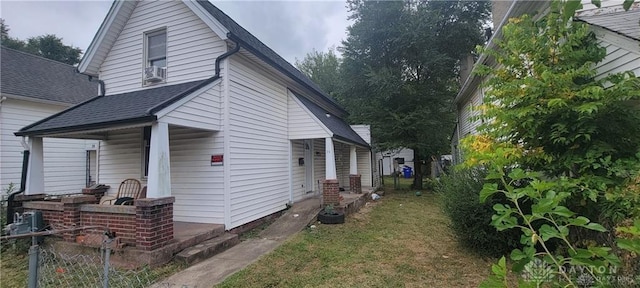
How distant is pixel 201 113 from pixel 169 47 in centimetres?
254

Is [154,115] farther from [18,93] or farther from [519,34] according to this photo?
[18,93]

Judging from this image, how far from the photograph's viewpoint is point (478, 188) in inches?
206

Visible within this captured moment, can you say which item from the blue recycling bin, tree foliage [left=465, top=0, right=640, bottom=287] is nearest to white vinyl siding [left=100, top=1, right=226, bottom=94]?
tree foliage [left=465, top=0, right=640, bottom=287]

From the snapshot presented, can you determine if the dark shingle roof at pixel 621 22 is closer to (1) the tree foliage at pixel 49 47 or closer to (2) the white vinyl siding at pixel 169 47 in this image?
(2) the white vinyl siding at pixel 169 47

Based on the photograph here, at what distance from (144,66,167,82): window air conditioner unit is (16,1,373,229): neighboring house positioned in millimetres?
25

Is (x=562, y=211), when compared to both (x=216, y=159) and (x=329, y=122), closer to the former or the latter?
(x=216, y=159)

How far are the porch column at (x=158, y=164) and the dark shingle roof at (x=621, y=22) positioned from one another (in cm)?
706

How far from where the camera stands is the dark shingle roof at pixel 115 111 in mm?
5438

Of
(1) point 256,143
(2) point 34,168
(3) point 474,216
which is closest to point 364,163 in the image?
(1) point 256,143

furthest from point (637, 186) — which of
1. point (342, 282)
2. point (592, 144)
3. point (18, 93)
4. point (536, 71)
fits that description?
point (18, 93)

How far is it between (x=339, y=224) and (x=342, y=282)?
154 inches

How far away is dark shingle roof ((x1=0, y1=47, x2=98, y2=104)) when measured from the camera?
11.2 metres

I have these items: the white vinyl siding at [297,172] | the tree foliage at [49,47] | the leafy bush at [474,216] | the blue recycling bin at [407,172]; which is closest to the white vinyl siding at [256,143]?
the white vinyl siding at [297,172]

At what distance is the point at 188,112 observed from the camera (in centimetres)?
609
